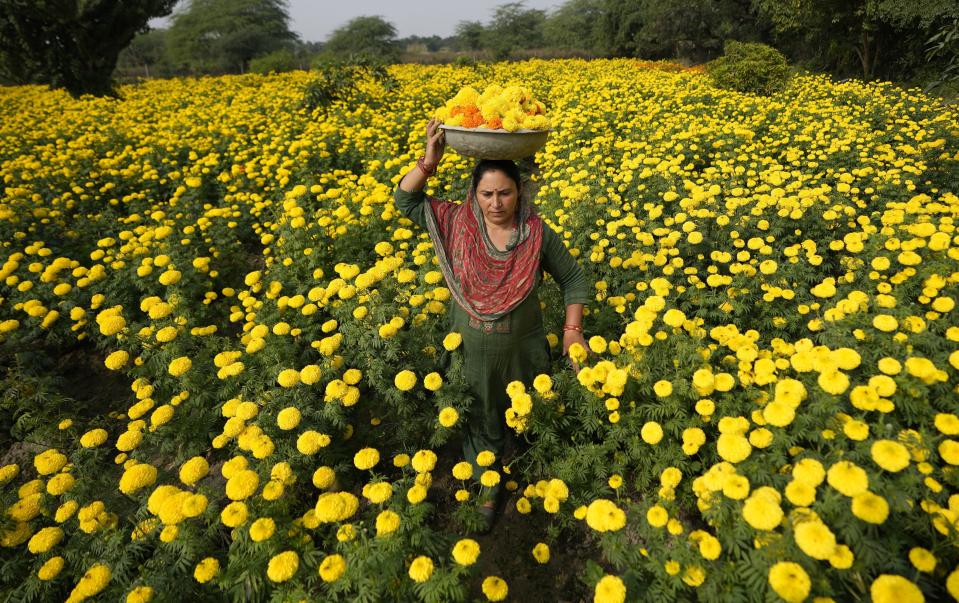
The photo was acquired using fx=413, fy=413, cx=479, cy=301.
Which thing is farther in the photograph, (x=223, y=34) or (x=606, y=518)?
(x=223, y=34)

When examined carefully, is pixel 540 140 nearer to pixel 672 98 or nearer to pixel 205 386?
pixel 205 386

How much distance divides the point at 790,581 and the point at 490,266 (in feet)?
5.61

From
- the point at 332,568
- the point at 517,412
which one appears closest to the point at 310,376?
the point at 332,568

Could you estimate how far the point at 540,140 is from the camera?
2.01 metres

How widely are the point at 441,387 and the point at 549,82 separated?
585 inches

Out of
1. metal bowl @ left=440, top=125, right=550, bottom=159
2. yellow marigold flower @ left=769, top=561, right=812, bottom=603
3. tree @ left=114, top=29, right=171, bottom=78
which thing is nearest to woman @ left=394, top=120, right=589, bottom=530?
metal bowl @ left=440, top=125, right=550, bottom=159

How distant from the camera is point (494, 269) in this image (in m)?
2.29

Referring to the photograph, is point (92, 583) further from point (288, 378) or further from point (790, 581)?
point (790, 581)

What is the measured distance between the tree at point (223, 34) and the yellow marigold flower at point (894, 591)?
36.5 meters

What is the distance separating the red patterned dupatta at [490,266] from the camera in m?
2.28

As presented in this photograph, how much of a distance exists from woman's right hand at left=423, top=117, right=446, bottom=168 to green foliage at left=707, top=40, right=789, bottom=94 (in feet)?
39.4

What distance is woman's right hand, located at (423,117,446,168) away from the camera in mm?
2199

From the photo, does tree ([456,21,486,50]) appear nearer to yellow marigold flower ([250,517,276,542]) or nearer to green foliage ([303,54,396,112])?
green foliage ([303,54,396,112])

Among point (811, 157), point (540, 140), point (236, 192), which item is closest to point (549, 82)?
point (811, 157)
